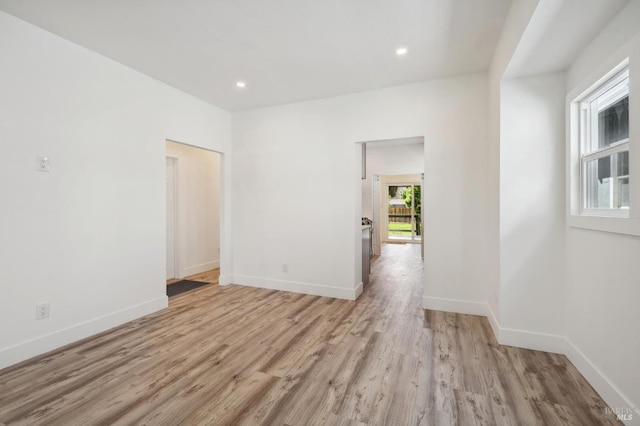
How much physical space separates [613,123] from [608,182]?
1.30 ft

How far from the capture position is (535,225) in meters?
2.43

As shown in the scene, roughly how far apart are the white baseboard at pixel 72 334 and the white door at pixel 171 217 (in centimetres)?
172

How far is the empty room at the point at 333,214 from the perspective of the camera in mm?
1763

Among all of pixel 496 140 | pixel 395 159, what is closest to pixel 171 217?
pixel 496 140

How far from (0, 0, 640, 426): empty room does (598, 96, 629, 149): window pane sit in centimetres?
3

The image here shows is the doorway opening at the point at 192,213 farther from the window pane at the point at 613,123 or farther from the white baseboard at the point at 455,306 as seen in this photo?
the window pane at the point at 613,123

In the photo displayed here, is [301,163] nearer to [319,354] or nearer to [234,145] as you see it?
[234,145]

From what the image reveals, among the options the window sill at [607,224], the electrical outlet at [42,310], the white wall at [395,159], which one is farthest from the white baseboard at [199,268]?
the window sill at [607,224]

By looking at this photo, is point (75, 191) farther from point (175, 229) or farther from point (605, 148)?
point (605, 148)

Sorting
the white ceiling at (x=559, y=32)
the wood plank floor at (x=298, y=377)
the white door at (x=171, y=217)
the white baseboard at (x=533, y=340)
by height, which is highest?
the white ceiling at (x=559, y=32)

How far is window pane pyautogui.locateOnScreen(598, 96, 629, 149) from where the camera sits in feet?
5.73

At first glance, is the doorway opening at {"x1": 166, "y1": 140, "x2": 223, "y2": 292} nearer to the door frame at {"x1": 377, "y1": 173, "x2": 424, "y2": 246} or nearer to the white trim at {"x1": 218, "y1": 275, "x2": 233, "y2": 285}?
the white trim at {"x1": 218, "y1": 275, "x2": 233, "y2": 285}

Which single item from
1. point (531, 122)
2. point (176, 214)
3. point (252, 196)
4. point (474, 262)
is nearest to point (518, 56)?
point (531, 122)

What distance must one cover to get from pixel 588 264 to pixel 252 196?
158 inches
